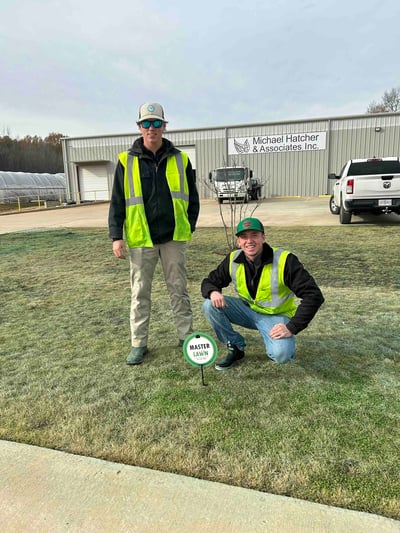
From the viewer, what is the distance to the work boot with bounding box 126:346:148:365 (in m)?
3.03

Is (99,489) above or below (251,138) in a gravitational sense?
below

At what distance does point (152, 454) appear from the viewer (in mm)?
2010

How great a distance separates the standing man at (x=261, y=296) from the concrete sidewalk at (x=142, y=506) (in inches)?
42.3

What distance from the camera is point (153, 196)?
2961 mm

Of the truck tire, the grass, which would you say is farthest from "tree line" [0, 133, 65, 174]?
the grass

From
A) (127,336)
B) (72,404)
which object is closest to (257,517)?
(72,404)

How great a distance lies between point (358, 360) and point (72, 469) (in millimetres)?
2112

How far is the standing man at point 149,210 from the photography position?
2916mm

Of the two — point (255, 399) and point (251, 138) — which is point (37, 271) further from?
point (251, 138)

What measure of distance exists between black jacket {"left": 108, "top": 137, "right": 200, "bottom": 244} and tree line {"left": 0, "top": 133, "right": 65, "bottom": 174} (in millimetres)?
60746

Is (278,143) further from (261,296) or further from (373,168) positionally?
(261,296)

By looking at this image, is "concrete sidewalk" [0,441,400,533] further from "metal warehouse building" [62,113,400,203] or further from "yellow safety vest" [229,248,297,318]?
"metal warehouse building" [62,113,400,203]

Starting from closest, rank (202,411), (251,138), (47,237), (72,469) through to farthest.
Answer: (72,469), (202,411), (47,237), (251,138)

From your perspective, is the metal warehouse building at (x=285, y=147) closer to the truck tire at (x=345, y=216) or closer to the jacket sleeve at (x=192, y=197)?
the truck tire at (x=345, y=216)
